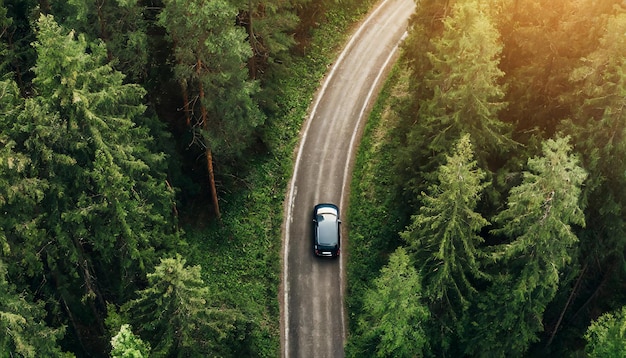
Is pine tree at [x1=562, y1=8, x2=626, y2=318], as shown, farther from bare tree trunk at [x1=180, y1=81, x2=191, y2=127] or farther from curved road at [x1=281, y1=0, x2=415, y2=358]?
bare tree trunk at [x1=180, y1=81, x2=191, y2=127]

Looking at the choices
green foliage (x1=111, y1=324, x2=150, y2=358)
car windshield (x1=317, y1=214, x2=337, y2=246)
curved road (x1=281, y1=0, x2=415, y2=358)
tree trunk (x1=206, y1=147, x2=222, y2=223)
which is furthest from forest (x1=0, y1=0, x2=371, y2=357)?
car windshield (x1=317, y1=214, x2=337, y2=246)

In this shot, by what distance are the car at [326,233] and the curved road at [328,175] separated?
2.60 feet

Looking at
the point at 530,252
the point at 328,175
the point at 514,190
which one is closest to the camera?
the point at 514,190

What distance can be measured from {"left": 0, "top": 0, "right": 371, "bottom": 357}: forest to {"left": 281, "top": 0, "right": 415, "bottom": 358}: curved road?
3.48 ft

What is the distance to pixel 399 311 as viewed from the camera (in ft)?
81.5

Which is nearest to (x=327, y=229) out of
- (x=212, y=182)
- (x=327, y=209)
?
(x=327, y=209)

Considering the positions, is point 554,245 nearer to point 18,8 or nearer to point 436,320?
point 436,320

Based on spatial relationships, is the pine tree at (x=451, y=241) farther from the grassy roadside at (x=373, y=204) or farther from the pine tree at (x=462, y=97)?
the grassy roadside at (x=373, y=204)

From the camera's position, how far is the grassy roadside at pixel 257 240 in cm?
3444

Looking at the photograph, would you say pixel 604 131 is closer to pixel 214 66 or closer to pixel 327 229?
pixel 327 229

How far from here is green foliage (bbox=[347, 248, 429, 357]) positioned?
2475 cm

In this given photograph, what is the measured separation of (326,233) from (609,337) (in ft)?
53.8

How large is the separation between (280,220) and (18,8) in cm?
1856

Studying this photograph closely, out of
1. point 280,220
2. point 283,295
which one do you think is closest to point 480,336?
point 283,295
